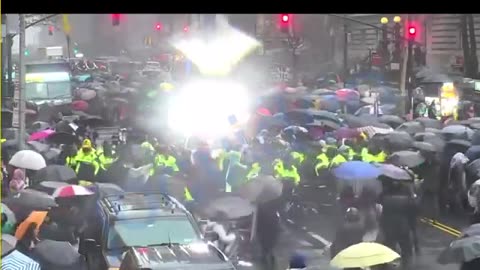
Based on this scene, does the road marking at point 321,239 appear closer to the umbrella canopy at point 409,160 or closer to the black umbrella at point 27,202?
the umbrella canopy at point 409,160

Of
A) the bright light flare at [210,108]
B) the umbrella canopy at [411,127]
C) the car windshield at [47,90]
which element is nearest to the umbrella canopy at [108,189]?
the bright light flare at [210,108]

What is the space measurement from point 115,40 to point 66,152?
89cm

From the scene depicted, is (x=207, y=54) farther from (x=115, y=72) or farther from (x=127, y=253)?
(x=127, y=253)

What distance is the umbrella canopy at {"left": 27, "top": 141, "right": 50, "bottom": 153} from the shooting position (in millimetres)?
6109

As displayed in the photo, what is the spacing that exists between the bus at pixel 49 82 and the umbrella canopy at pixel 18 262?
1148 millimetres

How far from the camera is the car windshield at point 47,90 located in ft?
20.1

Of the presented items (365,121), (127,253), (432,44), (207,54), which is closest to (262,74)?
(207,54)

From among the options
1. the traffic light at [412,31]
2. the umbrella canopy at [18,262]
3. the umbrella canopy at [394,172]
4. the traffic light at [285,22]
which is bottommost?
the umbrella canopy at [18,262]

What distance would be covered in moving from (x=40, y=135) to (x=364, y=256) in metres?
2.51

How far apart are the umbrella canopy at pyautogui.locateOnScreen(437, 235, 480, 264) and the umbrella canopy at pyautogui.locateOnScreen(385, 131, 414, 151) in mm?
840

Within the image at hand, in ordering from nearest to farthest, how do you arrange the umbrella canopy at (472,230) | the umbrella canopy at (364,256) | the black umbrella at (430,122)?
the umbrella canopy at (364,256) → the umbrella canopy at (472,230) → the black umbrella at (430,122)

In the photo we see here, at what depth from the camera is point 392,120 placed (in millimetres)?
6336

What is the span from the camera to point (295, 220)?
612 cm

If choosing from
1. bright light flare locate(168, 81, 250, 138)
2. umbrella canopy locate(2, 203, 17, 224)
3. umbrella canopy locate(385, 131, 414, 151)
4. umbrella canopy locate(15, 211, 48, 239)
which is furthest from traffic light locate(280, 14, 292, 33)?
umbrella canopy locate(2, 203, 17, 224)
